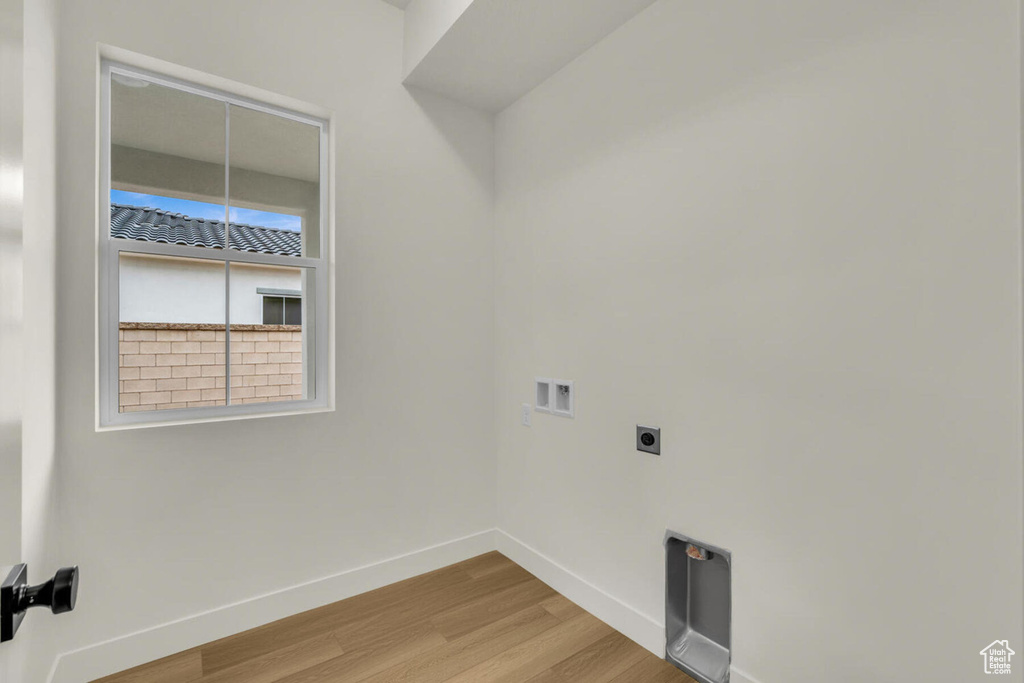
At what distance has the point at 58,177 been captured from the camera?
160 cm

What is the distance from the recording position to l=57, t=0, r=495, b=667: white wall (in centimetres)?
166

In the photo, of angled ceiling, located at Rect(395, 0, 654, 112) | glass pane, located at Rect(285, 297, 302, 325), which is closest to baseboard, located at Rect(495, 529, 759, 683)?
glass pane, located at Rect(285, 297, 302, 325)

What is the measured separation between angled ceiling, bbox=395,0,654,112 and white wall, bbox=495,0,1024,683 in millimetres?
106

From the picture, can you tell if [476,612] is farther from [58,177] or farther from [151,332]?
[58,177]

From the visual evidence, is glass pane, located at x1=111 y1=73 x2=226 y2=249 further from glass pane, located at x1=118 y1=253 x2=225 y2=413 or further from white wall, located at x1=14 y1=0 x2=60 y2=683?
white wall, located at x1=14 y1=0 x2=60 y2=683

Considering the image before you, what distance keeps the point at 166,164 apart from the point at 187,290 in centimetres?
50

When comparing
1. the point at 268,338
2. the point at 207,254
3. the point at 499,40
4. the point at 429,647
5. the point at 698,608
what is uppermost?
the point at 499,40

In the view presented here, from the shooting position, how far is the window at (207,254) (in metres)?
1.82

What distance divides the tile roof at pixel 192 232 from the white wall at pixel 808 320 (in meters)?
1.27

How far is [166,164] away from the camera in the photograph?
1909 mm

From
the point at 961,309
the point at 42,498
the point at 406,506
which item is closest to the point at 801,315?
the point at 961,309

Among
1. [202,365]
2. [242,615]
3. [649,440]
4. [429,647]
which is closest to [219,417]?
[202,365]

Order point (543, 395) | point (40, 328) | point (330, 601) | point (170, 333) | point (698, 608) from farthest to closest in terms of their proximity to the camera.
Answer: point (543, 395) < point (330, 601) < point (170, 333) < point (698, 608) < point (40, 328)

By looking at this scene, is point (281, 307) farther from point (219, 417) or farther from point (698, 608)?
point (698, 608)
